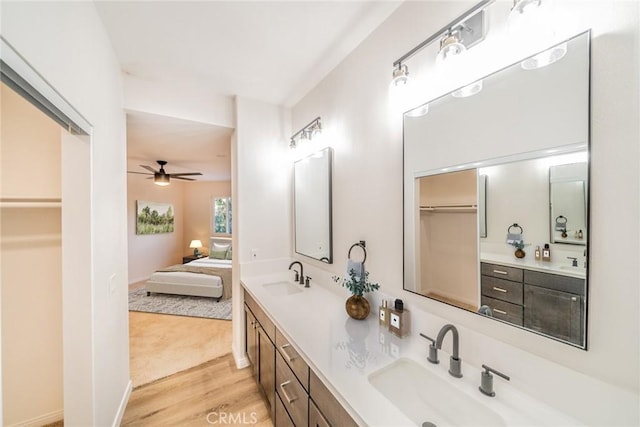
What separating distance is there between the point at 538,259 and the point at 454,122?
2.16ft

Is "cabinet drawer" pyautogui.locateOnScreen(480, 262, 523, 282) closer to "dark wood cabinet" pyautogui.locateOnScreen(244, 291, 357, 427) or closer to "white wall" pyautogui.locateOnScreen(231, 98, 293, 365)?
"dark wood cabinet" pyautogui.locateOnScreen(244, 291, 357, 427)

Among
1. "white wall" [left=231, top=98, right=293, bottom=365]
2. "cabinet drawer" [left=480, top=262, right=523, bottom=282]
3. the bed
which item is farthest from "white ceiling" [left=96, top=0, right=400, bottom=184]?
the bed

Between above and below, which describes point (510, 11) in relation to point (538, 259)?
above

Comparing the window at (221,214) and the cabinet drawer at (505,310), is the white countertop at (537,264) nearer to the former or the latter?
the cabinet drawer at (505,310)

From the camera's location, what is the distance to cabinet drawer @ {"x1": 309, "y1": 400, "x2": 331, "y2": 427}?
0.99m

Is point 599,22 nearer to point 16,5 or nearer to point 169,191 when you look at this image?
point 16,5

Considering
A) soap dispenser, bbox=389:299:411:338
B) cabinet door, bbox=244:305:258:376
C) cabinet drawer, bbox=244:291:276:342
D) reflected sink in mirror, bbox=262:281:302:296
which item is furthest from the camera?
reflected sink in mirror, bbox=262:281:302:296

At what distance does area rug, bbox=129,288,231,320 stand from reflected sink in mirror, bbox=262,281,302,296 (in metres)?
1.68

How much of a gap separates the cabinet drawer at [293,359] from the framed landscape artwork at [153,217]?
18.0 ft

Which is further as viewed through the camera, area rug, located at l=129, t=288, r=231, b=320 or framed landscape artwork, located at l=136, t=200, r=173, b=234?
framed landscape artwork, located at l=136, t=200, r=173, b=234

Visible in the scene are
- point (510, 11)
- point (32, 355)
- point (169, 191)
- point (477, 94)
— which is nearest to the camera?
point (510, 11)

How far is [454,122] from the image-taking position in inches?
43.5

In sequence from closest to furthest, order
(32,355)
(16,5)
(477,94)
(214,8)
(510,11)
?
(16,5), (510,11), (477,94), (214,8), (32,355)

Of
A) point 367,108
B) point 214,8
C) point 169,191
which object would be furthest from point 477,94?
point 169,191
